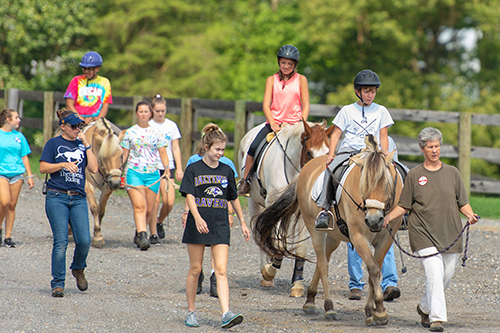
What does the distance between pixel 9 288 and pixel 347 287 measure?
3823 mm

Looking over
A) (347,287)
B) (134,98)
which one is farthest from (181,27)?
(347,287)

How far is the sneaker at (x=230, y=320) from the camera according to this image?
558cm

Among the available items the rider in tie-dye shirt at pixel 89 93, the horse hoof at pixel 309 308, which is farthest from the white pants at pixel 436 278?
the rider in tie-dye shirt at pixel 89 93

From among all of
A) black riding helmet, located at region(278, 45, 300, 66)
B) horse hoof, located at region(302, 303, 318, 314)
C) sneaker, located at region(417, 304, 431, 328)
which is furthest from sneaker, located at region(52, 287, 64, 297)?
black riding helmet, located at region(278, 45, 300, 66)

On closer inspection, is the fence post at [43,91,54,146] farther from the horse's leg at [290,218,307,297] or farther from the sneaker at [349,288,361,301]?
the sneaker at [349,288,361,301]

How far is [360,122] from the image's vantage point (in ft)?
22.7

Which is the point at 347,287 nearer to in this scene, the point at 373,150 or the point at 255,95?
the point at 373,150

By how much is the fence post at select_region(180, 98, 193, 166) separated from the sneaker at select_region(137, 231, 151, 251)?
6810mm

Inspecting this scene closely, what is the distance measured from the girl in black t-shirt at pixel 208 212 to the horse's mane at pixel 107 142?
13.1ft

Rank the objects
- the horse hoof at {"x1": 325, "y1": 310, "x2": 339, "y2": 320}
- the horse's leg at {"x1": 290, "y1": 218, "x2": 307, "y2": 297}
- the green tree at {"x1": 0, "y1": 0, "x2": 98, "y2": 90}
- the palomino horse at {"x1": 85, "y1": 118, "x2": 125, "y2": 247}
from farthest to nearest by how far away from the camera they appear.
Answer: the green tree at {"x1": 0, "y1": 0, "x2": 98, "y2": 90} → the palomino horse at {"x1": 85, "y1": 118, "x2": 125, "y2": 247} → the horse's leg at {"x1": 290, "y1": 218, "x2": 307, "y2": 297} → the horse hoof at {"x1": 325, "y1": 310, "x2": 339, "y2": 320}

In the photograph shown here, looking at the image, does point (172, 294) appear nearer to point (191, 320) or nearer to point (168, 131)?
point (191, 320)

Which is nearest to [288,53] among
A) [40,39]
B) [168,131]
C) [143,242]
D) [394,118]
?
[168,131]

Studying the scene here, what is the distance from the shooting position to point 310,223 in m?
7.09

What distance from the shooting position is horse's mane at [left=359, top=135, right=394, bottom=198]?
588cm
